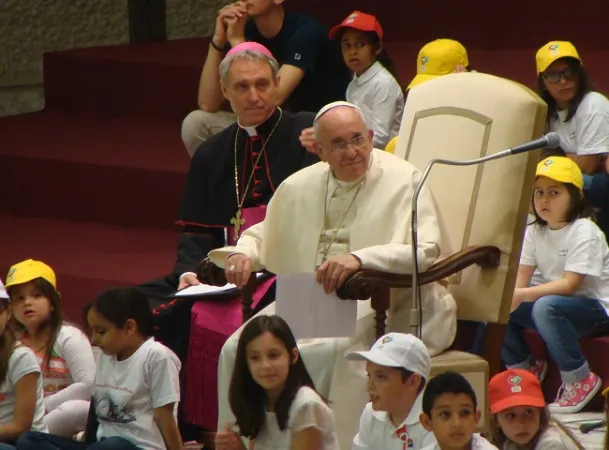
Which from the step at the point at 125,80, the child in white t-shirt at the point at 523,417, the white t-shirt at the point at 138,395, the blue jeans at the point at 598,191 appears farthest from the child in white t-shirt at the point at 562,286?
the step at the point at 125,80

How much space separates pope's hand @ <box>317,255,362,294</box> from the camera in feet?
18.8

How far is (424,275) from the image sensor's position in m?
5.88

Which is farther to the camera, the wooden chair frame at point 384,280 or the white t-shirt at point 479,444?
the wooden chair frame at point 384,280

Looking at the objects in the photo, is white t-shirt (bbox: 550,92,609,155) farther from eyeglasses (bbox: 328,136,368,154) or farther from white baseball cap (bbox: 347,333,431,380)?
white baseball cap (bbox: 347,333,431,380)

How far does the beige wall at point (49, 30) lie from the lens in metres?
10.1

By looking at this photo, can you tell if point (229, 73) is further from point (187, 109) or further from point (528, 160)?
point (187, 109)

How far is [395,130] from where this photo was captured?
8039 millimetres

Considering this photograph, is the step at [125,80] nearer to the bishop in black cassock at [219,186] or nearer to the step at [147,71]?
the step at [147,71]

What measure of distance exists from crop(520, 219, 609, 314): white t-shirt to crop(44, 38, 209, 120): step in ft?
9.23

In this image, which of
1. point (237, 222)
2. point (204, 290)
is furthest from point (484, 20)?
point (204, 290)

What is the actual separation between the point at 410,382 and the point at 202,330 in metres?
1.41

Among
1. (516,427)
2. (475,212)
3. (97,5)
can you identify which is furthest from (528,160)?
(97,5)

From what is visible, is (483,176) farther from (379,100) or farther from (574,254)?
(379,100)

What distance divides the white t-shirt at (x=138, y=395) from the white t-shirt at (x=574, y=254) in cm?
164
